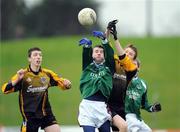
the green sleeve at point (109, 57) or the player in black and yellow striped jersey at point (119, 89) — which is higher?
the green sleeve at point (109, 57)

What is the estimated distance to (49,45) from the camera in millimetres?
42125

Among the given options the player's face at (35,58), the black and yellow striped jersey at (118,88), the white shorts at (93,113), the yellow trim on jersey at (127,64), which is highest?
the player's face at (35,58)

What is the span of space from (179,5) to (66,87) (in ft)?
76.1

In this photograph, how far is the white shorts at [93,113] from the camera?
15.4 meters

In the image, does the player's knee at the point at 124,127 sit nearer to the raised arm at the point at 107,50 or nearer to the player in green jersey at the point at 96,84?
the player in green jersey at the point at 96,84

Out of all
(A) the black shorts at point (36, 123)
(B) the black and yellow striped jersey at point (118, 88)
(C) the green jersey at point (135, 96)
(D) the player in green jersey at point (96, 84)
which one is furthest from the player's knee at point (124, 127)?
(A) the black shorts at point (36, 123)

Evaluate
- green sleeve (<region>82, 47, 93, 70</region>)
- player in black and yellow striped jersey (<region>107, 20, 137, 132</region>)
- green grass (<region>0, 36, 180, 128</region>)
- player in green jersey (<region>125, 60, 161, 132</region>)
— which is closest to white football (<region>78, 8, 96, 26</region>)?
green sleeve (<region>82, 47, 93, 70</region>)

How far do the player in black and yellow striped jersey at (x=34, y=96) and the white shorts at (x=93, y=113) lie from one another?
877 millimetres

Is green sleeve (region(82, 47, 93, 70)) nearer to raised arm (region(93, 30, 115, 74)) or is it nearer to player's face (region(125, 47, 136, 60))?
raised arm (region(93, 30, 115, 74))

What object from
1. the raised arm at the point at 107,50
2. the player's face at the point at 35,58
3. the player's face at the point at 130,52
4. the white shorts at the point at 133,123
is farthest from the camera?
the white shorts at the point at 133,123

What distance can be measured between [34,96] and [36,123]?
1.73ft

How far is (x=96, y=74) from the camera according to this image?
1560 centimetres

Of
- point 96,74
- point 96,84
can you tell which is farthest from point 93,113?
point 96,74

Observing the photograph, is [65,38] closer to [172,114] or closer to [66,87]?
[172,114]
